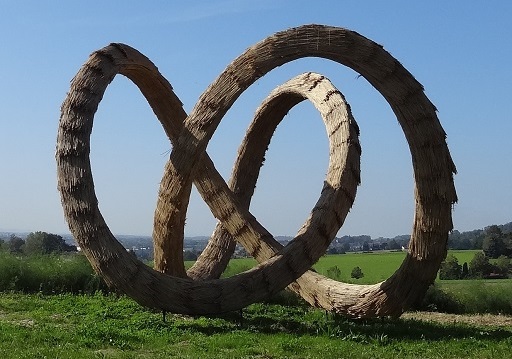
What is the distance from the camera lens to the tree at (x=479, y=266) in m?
18.0

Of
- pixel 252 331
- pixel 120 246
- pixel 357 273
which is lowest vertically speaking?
pixel 252 331

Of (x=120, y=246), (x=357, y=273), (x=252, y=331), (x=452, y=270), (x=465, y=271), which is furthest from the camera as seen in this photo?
(x=452, y=270)

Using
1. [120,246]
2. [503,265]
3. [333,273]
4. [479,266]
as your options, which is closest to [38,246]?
[333,273]

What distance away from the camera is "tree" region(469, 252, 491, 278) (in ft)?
59.1

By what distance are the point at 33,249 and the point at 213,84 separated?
33.7 feet

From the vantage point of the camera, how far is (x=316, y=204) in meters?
9.92

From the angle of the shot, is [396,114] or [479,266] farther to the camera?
[479,266]

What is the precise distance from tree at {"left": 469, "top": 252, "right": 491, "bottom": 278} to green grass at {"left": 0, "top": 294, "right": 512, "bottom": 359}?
782 centimetres

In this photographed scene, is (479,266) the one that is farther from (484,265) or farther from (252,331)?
(252,331)

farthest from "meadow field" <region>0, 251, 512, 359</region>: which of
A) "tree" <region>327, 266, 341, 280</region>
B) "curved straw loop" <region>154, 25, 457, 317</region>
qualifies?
"tree" <region>327, 266, 341, 280</region>

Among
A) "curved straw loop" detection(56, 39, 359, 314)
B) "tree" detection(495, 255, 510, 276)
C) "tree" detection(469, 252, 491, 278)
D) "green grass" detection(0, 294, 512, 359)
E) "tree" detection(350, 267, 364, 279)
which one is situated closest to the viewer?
"green grass" detection(0, 294, 512, 359)

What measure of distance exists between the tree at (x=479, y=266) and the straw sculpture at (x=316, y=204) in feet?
28.7

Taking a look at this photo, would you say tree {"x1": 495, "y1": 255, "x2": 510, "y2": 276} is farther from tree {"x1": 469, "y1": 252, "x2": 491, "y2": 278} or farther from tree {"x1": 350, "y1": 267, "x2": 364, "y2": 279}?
tree {"x1": 350, "y1": 267, "x2": 364, "y2": 279}

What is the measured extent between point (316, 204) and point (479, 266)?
33.8ft
